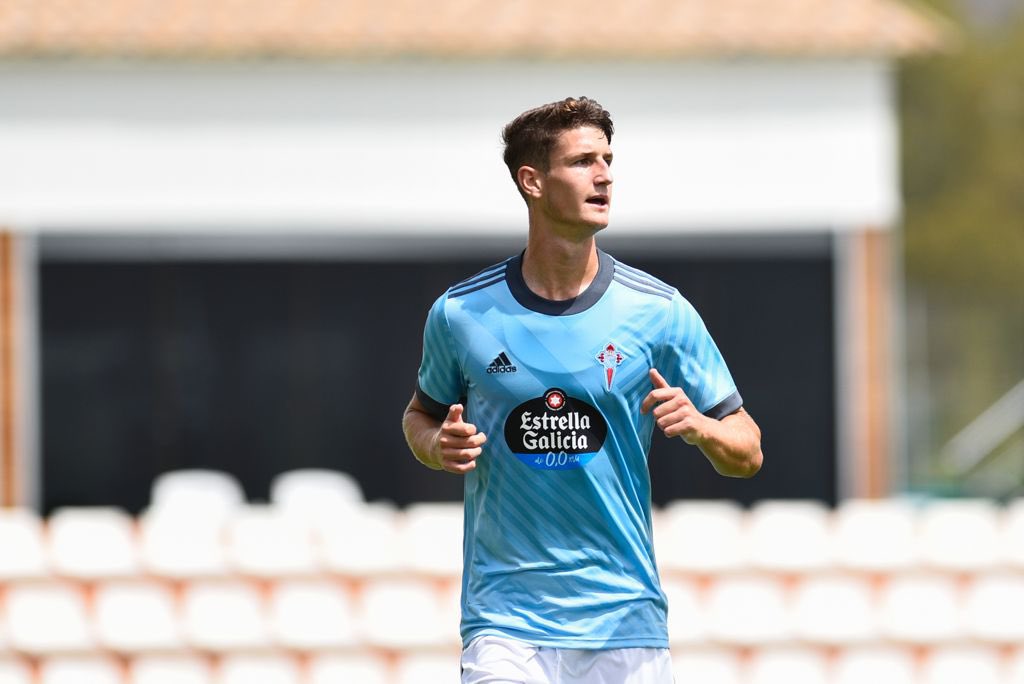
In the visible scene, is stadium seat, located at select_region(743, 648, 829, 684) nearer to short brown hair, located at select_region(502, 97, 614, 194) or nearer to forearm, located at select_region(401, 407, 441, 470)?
forearm, located at select_region(401, 407, 441, 470)

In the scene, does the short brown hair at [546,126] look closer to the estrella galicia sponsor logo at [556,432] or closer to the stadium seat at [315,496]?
the estrella galicia sponsor logo at [556,432]

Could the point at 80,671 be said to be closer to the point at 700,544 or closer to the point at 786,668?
the point at 700,544

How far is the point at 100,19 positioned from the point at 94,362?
2464 millimetres

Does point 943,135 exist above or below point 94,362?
above

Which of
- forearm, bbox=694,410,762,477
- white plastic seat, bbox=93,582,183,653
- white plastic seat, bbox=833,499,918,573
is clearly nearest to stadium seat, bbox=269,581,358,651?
white plastic seat, bbox=93,582,183,653

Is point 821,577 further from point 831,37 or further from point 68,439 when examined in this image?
point 68,439

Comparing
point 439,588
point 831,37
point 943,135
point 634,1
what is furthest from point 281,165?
point 943,135

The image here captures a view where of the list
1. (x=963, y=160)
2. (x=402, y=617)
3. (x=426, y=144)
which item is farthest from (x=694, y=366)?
(x=963, y=160)

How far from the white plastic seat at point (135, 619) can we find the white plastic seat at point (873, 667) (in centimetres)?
313

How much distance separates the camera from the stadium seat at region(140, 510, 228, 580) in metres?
8.65

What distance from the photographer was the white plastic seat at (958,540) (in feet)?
29.0

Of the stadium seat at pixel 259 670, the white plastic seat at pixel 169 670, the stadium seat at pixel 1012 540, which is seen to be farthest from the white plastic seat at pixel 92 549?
the stadium seat at pixel 1012 540

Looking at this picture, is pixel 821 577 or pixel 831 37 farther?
pixel 831 37

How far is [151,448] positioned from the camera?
12836 mm
